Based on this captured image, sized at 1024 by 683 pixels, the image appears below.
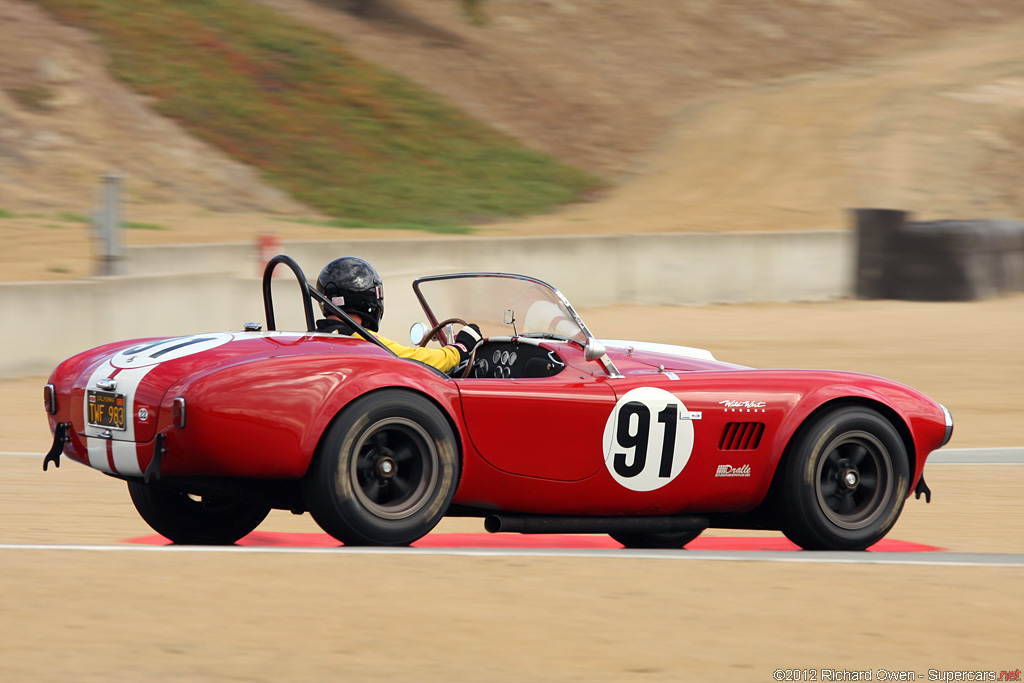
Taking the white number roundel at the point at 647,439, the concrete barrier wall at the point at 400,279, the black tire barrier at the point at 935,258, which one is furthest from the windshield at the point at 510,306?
the black tire barrier at the point at 935,258

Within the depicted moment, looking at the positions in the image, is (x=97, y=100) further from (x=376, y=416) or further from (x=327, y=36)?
(x=376, y=416)

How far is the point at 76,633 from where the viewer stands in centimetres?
431

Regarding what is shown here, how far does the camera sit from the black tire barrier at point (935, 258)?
73.2ft

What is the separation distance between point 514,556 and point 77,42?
88.2ft

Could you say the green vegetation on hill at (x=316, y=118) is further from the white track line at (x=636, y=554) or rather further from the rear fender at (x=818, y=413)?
the white track line at (x=636, y=554)

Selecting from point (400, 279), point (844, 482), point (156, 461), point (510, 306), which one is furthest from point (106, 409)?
point (400, 279)

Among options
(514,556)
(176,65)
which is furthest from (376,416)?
(176,65)

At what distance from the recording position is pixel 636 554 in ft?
18.6

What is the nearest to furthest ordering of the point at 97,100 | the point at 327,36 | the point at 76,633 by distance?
the point at 76,633
the point at 97,100
the point at 327,36

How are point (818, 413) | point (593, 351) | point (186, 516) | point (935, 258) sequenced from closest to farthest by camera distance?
point (593, 351) → point (818, 413) → point (186, 516) → point (935, 258)

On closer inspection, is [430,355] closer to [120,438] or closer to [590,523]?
[590,523]

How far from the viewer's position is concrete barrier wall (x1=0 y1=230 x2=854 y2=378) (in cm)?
1390

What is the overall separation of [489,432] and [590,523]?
0.64 meters

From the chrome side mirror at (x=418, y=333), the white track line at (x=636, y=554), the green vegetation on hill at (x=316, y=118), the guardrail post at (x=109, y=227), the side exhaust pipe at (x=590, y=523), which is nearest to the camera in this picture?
the white track line at (x=636, y=554)
